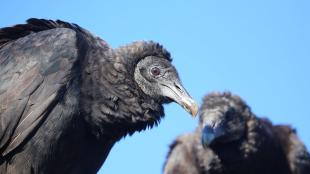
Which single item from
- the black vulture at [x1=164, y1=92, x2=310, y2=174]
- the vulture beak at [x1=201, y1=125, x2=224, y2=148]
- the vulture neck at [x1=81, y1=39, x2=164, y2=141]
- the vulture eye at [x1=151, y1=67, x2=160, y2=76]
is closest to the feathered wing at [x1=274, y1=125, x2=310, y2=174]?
the black vulture at [x1=164, y1=92, x2=310, y2=174]

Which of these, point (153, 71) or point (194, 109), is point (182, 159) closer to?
point (194, 109)

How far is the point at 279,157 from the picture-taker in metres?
5.84

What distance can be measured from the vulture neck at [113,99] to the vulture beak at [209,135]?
638 mm

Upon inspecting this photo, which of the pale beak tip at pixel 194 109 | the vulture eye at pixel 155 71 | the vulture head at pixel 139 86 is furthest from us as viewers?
the vulture eye at pixel 155 71

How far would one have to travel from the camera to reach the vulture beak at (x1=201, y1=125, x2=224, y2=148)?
536 cm

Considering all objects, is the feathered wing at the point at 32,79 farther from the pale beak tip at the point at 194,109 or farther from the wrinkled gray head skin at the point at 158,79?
the pale beak tip at the point at 194,109

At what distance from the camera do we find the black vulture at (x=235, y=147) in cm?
565

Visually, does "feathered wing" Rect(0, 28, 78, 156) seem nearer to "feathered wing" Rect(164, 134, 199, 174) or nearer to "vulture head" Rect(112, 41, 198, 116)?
"vulture head" Rect(112, 41, 198, 116)

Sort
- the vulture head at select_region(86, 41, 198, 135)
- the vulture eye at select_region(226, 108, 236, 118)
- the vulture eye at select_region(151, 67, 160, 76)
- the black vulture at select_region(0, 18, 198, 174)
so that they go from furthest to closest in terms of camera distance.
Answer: the vulture eye at select_region(151, 67, 160, 76) → the vulture eye at select_region(226, 108, 236, 118) → the vulture head at select_region(86, 41, 198, 135) → the black vulture at select_region(0, 18, 198, 174)


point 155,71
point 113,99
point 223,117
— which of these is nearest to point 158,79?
point 155,71

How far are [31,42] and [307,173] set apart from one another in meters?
2.88

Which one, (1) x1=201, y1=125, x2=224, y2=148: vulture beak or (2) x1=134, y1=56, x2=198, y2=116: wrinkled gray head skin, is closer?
(1) x1=201, y1=125, x2=224, y2=148: vulture beak

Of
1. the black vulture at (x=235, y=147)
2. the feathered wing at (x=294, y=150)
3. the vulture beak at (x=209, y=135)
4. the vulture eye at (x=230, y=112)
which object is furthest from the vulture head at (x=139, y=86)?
the feathered wing at (x=294, y=150)

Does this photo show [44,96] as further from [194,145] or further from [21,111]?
[194,145]
